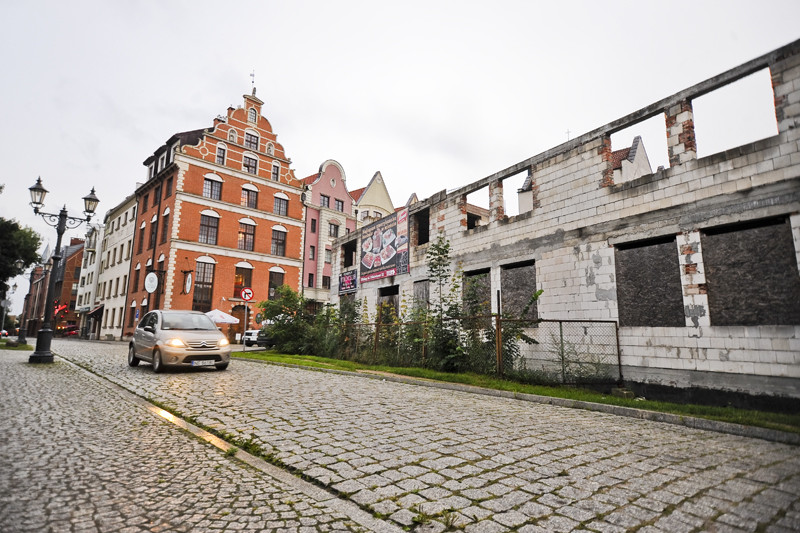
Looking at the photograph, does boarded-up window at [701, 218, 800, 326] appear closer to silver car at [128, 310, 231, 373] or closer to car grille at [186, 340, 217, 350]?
silver car at [128, 310, 231, 373]

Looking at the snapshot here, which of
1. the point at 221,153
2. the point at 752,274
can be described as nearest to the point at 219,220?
the point at 221,153

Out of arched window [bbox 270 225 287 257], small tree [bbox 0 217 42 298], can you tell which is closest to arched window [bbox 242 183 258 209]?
arched window [bbox 270 225 287 257]

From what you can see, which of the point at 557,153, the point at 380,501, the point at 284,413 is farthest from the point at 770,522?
the point at 557,153

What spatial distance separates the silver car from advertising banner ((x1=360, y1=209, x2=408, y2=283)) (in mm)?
7910

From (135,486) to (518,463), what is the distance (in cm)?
328

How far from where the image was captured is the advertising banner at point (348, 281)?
67.9 ft

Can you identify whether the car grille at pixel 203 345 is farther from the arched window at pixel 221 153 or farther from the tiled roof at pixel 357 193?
the tiled roof at pixel 357 193

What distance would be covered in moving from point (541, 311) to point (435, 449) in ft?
27.1

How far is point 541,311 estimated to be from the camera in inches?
464

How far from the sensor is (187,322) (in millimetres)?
12070

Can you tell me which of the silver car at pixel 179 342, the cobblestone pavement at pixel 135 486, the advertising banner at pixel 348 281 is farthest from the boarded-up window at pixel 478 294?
the cobblestone pavement at pixel 135 486

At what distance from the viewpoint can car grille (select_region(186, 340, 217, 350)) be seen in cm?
1120

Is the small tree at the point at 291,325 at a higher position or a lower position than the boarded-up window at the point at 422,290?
lower

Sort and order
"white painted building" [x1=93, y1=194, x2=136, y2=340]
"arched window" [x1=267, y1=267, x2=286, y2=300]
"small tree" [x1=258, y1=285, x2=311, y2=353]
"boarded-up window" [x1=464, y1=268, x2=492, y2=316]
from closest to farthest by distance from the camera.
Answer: "boarded-up window" [x1=464, y1=268, x2=492, y2=316] → "small tree" [x1=258, y1=285, x2=311, y2=353] → "arched window" [x1=267, y1=267, x2=286, y2=300] → "white painted building" [x1=93, y1=194, x2=136, y2=340]
